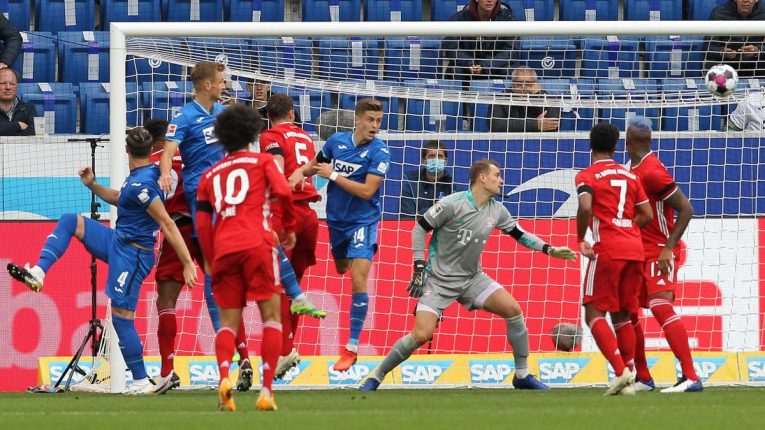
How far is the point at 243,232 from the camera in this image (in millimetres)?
8219

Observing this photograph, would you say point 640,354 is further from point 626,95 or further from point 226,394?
point 226,394

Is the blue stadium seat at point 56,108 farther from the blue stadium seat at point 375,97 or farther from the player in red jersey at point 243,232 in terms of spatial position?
the player in red jersey at point 243,232

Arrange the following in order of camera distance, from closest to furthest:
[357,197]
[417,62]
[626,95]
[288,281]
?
[288,281], [357,197], [626,95], [417,62]

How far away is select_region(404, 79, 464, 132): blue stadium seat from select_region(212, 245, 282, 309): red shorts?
17.2ft

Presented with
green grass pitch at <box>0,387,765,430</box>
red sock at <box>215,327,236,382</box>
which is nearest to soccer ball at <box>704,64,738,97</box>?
green grass pitch at <box>0,387,765,430</box>

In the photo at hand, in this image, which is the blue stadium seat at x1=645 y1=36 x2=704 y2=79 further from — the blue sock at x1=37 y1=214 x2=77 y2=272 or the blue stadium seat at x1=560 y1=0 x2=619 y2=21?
the blue sock at x1=37 y1=214 x2=77 y2=272

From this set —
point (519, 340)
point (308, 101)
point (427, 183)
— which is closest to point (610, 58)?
point (427, 183)

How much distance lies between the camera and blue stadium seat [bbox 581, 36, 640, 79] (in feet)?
45.3

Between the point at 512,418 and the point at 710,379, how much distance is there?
5481mm

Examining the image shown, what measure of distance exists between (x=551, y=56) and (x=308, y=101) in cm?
254

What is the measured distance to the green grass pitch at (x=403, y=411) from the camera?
726 centimetres

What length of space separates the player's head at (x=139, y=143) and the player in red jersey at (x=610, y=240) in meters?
3.36

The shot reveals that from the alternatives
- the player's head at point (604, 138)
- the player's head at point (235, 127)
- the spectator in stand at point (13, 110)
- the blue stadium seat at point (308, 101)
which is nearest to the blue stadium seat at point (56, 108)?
the spectator in stand at point (13, 110)

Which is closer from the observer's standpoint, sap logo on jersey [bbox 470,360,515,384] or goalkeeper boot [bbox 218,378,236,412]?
goalkeeper boot [bbox 218,378,236,412]
